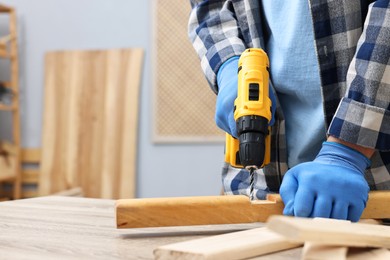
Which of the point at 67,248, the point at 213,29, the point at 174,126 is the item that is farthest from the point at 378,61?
the point at 174,126

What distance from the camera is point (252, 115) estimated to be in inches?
32.7

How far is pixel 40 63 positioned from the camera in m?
3.09

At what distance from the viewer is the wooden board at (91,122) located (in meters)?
2.82

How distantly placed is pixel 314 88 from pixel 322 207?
0.32 metres

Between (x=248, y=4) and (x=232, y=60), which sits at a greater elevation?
(x=248, y=4)

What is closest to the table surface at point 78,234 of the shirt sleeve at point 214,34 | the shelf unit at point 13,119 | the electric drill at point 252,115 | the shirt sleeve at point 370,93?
the electric drill at point 252,115

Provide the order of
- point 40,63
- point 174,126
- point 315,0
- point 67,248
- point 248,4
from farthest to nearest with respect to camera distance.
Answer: point 40,63, point 174,126, point 248,4, point 315,0, point 67,248

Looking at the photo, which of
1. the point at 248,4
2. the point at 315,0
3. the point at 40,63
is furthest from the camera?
the point at 40,63

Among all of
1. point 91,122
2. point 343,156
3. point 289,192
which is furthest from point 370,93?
point 91,122

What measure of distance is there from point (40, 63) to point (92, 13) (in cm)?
46

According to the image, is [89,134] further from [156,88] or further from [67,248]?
[67,248]

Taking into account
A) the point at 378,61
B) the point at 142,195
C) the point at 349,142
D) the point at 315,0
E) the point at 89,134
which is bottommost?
the point at 142,195

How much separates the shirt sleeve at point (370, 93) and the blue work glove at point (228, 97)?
146 mm

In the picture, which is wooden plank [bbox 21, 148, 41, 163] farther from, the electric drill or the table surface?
the electric drill
